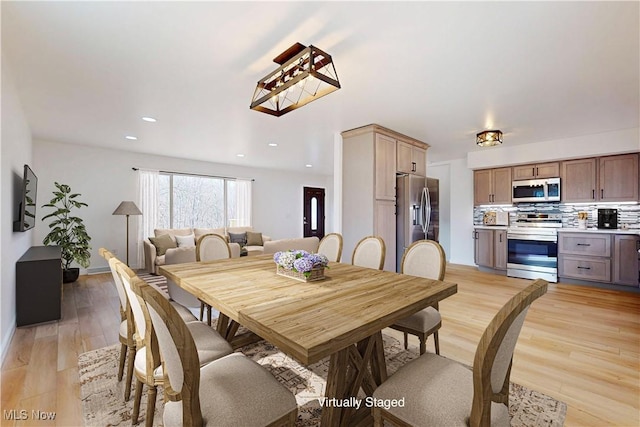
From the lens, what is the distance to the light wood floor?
5.79 ft

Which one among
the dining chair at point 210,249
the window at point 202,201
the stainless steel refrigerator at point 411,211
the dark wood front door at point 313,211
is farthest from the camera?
the dark wood front door at point 313,211

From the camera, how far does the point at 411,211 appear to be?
4.27 meters

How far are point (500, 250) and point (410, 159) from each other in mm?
2667

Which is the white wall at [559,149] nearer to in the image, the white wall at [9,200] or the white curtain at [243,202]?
the white curtain at [243,202]

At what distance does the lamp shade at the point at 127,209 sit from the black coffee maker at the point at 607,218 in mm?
8322

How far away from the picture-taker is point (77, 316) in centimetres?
319

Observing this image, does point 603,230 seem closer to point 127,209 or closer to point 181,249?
point 181,249

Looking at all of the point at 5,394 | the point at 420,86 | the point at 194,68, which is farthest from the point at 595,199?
the point at 5,394

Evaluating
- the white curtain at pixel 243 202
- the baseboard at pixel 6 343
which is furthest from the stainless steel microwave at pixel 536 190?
the baseboard at pixel 6 343

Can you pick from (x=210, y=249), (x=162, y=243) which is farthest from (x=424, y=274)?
(x=162, y=243)

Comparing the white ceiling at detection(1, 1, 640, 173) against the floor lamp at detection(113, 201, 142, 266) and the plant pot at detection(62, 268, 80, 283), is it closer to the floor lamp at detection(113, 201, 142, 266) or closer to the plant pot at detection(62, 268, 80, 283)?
the floor lamp at detection(113, 201, 142, 266)

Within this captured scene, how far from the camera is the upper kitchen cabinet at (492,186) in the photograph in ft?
17.8

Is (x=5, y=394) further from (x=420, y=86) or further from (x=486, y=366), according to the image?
(x=420, y=86)

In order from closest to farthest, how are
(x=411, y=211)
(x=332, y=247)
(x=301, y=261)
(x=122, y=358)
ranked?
(x=301, y=261), (x=122, y=358), (x=332, y=247), (x=411, y=211)
